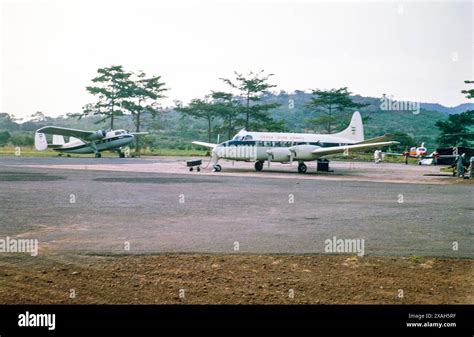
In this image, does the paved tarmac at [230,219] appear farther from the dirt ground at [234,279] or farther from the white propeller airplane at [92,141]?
the white propeller airplane at [92,141]

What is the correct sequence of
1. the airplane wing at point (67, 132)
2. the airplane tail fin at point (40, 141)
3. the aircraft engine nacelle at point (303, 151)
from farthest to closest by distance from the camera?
the airplane tail fin at point (40, 141) < the airplane wing at point (67, 132) < the aircraft engine nacelle at point (303, 151)

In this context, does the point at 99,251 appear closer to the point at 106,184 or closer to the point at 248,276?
the point at 248,276

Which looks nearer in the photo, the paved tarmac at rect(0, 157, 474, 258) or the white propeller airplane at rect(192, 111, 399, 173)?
the paved tarmac at rect(0, 157, 474, 258)

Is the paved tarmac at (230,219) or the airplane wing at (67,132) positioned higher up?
the airplane wing at (67,132)

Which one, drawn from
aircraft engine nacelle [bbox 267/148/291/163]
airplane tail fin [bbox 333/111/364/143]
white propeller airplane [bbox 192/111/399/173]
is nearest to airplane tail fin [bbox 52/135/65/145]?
white propeller airplane [bbox 192/111/399/173]

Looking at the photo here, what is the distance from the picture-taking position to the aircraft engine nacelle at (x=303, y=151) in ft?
97.8

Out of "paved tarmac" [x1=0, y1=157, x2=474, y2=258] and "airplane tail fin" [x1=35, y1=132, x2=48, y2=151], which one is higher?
"airplane tail fin" [x1=35, y1=132, x2=48, y2=151]

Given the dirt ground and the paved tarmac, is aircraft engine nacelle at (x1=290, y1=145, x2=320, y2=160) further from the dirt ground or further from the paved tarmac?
the dirt ground

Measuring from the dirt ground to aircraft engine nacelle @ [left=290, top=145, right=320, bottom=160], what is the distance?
23334 millimetres

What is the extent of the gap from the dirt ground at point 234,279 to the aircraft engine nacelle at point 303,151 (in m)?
23.3

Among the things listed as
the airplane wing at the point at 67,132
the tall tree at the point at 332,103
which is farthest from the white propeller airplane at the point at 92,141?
the tall tree at the point at 332,103

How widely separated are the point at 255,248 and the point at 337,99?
57586mm

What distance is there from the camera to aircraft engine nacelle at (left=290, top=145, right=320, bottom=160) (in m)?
29.8

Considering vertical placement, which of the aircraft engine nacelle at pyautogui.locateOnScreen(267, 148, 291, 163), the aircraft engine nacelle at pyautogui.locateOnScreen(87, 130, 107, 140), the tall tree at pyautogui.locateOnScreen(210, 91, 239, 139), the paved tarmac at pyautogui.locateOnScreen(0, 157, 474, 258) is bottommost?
the paved tarmac at pyautogui.locateOnScreen(0, 157, 474, 258)
